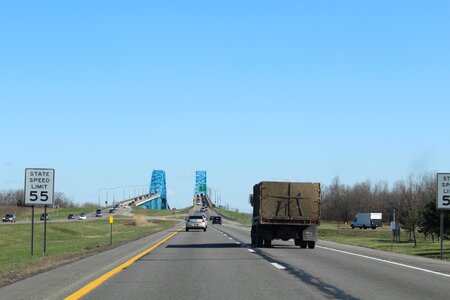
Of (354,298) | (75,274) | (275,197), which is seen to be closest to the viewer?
(354,298)

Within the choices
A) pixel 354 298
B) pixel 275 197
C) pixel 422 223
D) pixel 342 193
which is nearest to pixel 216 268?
pixel 354 298

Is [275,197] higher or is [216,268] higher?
[275,197]

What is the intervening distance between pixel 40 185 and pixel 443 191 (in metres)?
17.1

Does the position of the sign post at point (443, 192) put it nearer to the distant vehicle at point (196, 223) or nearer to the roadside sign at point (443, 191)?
the roadside sign at point (443, 191)

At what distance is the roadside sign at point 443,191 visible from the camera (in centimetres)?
2671

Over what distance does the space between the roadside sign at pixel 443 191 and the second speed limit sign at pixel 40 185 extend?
16.4m

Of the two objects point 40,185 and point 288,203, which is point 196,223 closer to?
point 288,203

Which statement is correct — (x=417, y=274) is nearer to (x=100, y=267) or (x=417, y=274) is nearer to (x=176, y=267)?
(x=176, y=267)

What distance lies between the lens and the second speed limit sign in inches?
938

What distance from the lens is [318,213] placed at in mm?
29062

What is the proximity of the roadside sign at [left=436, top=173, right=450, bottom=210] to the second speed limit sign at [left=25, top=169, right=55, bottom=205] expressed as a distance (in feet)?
53.7

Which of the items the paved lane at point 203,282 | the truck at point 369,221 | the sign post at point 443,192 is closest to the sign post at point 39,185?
the paved lane at point 203,282

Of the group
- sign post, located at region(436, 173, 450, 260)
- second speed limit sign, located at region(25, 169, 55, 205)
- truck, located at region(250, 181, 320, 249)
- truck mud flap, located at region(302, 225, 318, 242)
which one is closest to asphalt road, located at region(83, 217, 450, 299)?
second speed limit sign, located at region(25, 169, 55, 205)

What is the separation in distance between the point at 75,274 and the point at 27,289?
3.20 metres
